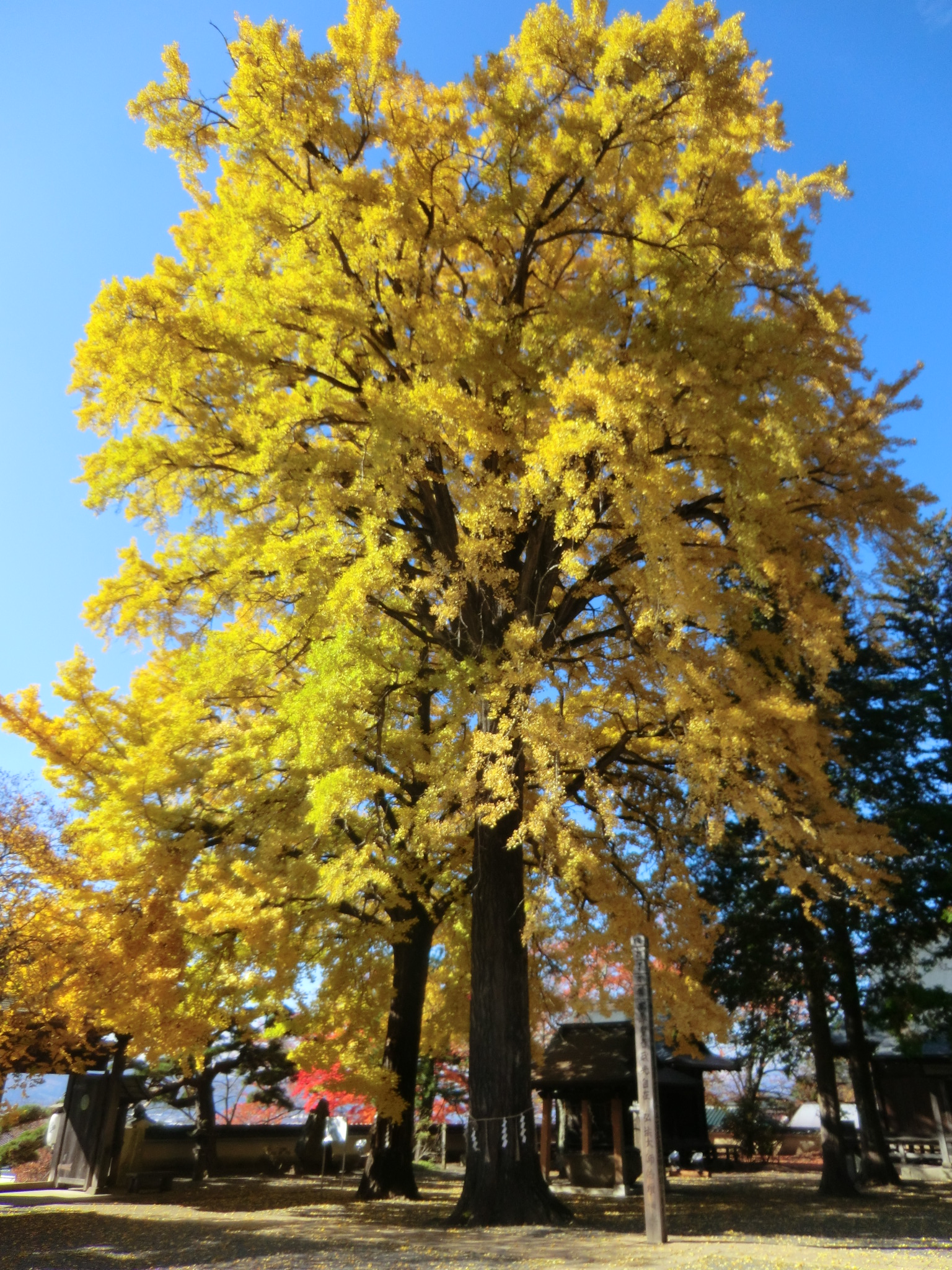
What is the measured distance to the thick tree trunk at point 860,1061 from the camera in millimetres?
14961

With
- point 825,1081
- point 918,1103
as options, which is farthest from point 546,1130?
point 918,1103

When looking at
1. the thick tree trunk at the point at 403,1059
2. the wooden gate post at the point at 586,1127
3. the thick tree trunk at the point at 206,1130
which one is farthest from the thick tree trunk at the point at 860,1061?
the thick tree trunk at the point at 206,1130

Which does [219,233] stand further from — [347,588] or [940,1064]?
[940,1064]

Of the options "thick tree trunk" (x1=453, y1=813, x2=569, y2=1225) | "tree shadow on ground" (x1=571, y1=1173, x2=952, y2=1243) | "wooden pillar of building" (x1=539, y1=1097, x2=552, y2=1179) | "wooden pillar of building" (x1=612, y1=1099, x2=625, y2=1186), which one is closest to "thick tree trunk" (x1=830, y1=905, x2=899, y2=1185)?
"tree shadow on ground" (x1=571, y1=1173, x2=952, y2=1243)

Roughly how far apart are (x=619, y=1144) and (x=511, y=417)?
1509 centimetres

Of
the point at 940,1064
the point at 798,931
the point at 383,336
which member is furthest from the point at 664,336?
the point at 940,1064

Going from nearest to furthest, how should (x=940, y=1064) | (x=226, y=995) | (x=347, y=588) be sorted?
(x=347, y=588) < (x=226, y=995) < (x=940, y=1064)

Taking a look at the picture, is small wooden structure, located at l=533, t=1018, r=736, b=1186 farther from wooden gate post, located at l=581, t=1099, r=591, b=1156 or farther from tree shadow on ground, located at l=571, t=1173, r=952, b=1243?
tree shadow on ground, located at l=571, t=1173, r=952, b=1243

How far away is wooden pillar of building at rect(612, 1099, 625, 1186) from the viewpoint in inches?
642

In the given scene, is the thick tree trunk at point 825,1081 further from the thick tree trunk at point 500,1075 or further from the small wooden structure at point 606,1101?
the thick tree trunk at point 500,1075

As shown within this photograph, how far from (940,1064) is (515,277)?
20987 millimetres

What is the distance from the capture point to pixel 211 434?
9.37 metres

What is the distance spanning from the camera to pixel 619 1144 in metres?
16.5

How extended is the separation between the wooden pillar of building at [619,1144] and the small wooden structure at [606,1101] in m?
0.02
